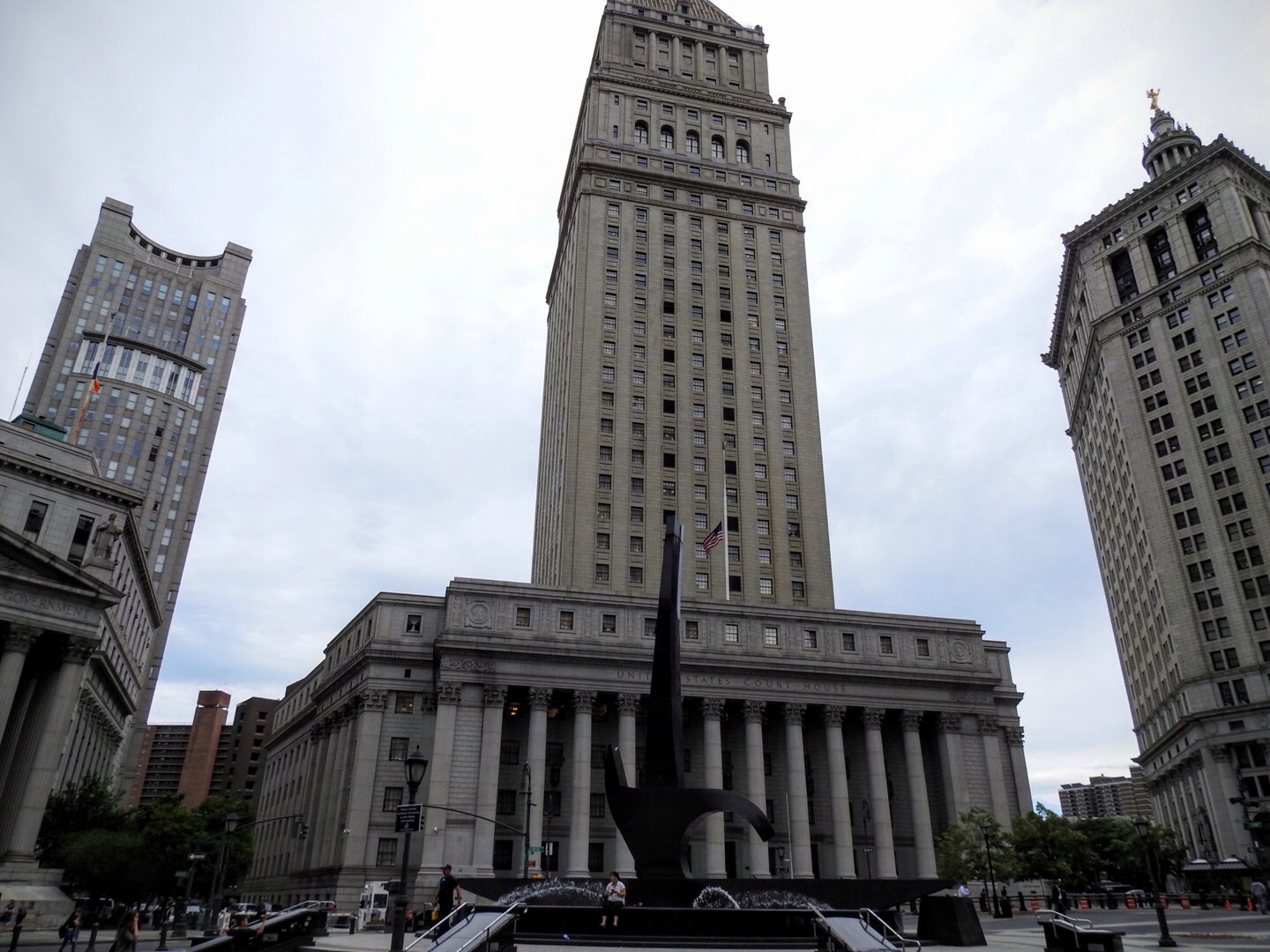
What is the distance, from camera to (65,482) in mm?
64438

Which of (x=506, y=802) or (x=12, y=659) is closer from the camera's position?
(x=12, y=659)

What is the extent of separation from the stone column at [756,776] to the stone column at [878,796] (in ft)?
26.9

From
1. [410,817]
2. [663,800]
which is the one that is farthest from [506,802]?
[410,817]

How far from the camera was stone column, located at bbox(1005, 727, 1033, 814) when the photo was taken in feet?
251

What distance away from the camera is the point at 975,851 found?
6259 cm

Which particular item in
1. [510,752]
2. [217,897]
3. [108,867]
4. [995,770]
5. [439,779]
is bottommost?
[217,897]

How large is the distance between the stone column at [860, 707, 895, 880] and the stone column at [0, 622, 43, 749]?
56.3 metres

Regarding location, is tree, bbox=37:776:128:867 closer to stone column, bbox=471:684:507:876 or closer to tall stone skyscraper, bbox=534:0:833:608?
stone column, bbox=471:684:507:876

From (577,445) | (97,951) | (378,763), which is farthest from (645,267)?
(97,951)

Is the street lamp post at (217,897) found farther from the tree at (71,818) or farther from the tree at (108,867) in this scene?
the tree at (71,818)

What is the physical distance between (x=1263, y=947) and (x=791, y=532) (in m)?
60.8

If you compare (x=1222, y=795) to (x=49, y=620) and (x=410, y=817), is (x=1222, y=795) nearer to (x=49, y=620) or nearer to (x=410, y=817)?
(x=410, y=817)

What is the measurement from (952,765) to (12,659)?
212 feet

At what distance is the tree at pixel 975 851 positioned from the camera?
6116 centimetres
